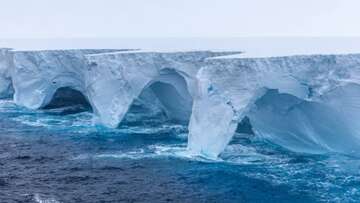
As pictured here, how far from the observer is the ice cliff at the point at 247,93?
621 inches

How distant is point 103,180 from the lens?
45.9ft

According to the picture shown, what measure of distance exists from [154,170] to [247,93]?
4.14 metres

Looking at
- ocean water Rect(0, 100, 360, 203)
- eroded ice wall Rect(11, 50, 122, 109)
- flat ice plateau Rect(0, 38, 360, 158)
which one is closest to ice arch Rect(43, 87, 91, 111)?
eroded ice wall Rect(11, 50, 122, 109)

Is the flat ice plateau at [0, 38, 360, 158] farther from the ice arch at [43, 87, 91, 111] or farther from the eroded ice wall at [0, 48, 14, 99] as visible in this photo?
the eroded ice wall at [0, 48, 14, 99]

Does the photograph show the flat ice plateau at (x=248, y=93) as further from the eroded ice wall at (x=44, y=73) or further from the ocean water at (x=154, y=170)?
the eroded ice wall at (x=44, y=73)

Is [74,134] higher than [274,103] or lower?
lower

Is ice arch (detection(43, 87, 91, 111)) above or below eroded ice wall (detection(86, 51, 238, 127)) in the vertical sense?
below

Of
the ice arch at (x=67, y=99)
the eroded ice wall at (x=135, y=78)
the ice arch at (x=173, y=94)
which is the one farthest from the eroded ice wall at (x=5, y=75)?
the ice arch at (x=173, y=94)

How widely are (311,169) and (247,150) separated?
3.00 meters

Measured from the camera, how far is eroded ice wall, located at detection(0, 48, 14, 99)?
1217 inches

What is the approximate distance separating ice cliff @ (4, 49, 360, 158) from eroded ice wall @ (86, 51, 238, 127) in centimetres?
4

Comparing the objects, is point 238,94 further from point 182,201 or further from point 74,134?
point 74,134

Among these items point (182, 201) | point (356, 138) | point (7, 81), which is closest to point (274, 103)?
point (356, 138)

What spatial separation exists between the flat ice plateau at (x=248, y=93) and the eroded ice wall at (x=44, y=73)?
320 centimetres
